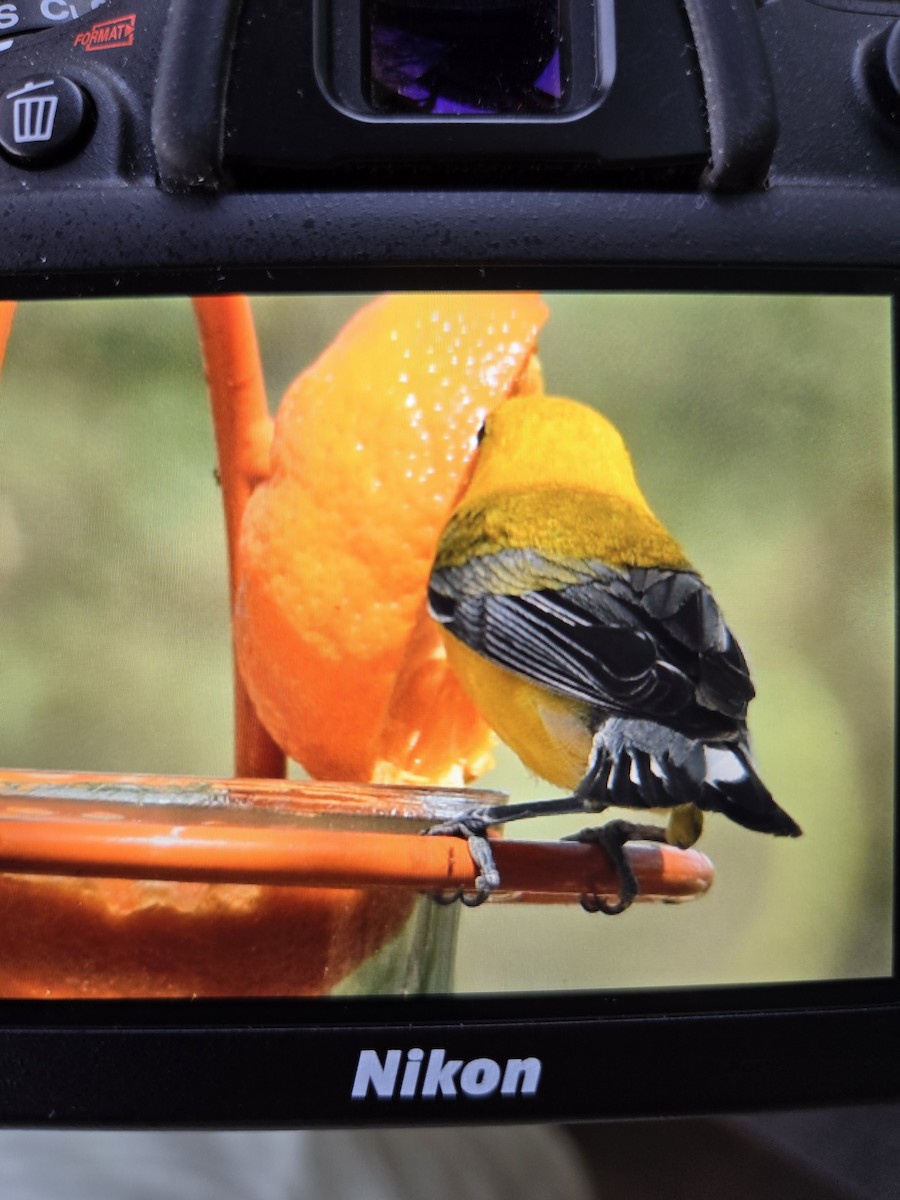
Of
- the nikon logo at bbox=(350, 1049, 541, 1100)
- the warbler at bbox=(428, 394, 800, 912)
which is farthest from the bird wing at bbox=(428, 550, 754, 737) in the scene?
the nikon logo at bbox=(350, 1049, 541, 1100)

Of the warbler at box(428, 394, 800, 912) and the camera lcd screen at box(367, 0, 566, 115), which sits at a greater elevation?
the camera lcd screen at box(367, 0, 566, 115)

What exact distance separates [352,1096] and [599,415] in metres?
0.21

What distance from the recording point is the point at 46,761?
370mm

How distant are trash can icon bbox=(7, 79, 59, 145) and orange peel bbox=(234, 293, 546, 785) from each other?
4.0 inches

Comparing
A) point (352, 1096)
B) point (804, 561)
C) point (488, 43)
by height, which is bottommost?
point (352, 1096)

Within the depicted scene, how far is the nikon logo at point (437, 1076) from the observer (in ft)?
1.22

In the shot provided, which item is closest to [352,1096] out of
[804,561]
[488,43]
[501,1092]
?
[501,1092]

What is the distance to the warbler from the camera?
0.37m

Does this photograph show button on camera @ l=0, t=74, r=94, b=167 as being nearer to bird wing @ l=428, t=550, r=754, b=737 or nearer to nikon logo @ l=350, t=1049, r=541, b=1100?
bird wing @ l=428, t=550, r=754, b=737

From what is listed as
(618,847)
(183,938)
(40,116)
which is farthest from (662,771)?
(40,116)

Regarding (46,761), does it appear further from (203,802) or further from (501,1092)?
(501,1092)

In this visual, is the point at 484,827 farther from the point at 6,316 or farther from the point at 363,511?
the point at 6,316

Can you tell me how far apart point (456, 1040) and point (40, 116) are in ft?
0.95

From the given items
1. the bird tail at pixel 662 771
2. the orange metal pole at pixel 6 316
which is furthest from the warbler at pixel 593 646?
the orange metal pole at pixel 6 316
